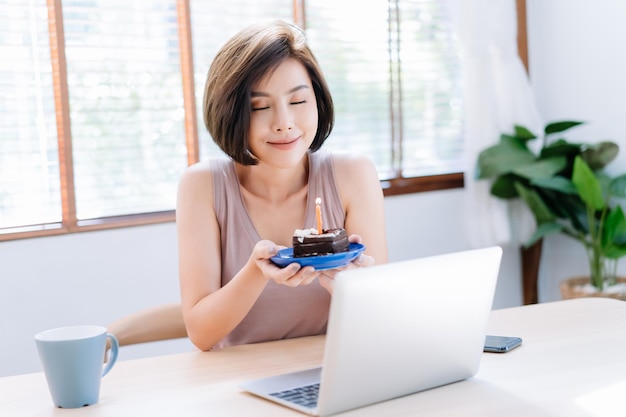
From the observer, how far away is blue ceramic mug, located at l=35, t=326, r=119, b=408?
3.82 feet

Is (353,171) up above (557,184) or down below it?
above

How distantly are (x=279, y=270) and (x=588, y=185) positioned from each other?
213cm

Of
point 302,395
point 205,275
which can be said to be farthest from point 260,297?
point 302,395

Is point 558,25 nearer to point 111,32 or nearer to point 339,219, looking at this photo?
point 111,32

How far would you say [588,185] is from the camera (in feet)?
10.4

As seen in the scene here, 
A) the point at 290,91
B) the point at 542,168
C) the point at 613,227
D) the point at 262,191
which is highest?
the point at 290,91

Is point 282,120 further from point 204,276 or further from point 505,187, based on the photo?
point 505,187

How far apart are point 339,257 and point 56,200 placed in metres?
1.85

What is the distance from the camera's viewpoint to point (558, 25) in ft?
12.2

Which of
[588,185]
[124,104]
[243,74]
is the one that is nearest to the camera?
[243,74]

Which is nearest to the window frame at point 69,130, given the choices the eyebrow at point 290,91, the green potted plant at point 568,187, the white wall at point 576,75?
the green potted plant at point 568,187

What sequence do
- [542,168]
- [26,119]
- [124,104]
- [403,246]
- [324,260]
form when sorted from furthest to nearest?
[403,246], [542,168], [124,104], [26,119], [324,260]

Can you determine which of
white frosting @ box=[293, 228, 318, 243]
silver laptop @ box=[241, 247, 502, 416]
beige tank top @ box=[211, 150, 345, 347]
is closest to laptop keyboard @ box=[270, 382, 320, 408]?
silver laptop @ box=[241, 247, 502, 416]

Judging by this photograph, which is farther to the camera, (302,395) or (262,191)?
(262,191)
